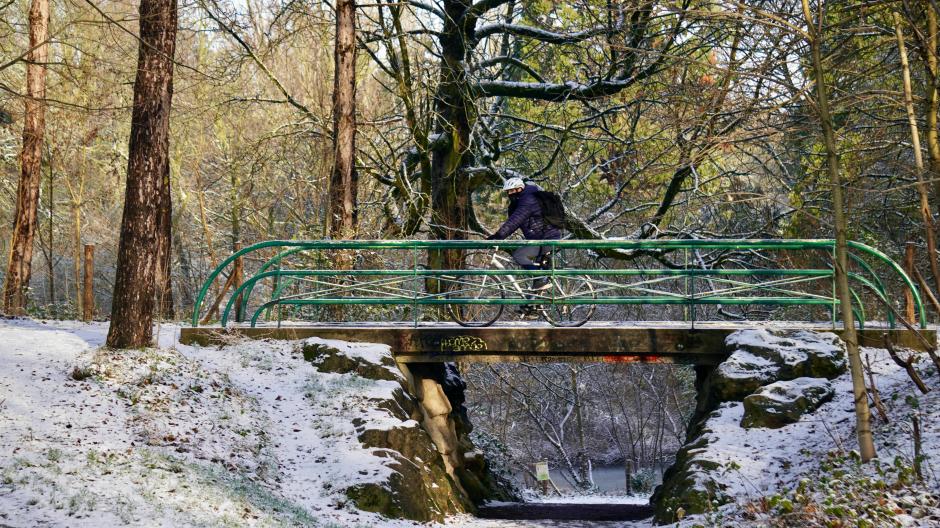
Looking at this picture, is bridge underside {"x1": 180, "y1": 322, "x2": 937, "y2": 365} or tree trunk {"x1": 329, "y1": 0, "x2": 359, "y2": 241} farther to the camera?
tree trunk {"x1": 329, "y1": 0, "x2": 359, "y2": 241}

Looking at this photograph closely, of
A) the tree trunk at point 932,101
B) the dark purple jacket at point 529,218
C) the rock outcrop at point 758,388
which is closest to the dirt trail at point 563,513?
the rock outcrop at point 758,388

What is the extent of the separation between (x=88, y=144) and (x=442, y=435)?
67.8 ft

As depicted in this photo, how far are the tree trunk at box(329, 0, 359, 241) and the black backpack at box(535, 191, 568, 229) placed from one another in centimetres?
401

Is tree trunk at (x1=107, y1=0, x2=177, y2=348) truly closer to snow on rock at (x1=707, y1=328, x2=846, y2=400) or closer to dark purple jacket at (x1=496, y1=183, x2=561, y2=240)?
dark purple jacket at (x1=496, y1=183, x2=561, y2=240)

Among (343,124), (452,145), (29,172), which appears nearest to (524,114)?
(452,145)

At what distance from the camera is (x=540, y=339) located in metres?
12.2

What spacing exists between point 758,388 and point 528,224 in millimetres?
3860

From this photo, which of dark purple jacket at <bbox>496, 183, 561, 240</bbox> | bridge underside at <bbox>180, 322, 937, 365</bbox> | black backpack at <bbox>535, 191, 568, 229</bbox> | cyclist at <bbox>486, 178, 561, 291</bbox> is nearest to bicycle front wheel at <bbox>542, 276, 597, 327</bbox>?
cyclist at <bbox>486, 178, 561, 291</bbox>

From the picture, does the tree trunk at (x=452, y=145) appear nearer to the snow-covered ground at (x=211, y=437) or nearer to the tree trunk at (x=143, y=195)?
the snow-covered ground at (x=211, y=437)

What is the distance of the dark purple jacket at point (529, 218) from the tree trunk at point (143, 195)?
4.67 meters

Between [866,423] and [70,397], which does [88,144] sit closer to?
[70,397]

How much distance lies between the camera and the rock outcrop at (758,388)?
10.0m

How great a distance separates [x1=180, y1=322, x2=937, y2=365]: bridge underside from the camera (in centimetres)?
1201

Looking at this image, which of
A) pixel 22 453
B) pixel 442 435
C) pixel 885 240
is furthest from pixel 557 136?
pixel 22 453
